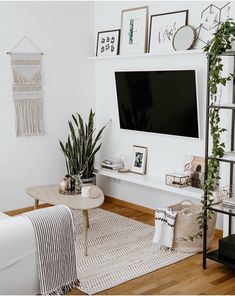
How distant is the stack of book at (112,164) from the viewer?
508 cm

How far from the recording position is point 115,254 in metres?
3.82

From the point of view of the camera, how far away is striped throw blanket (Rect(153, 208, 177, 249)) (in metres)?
3.82

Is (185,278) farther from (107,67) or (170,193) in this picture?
(107,67)

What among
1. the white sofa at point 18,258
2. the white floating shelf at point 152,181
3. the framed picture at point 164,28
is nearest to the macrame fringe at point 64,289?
the white sofa at point 18,258

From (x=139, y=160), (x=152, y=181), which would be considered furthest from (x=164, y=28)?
(x=152, y=181)

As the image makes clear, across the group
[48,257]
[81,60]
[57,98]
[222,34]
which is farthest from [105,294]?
[81,60]

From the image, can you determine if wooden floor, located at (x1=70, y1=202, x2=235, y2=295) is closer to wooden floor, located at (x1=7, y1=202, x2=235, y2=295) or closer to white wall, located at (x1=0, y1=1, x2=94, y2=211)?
wooden floor, located at (x1=7, y1=202, x2=235, y2=295)

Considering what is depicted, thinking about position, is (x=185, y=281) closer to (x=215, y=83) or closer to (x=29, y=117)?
(x=215, y=83)

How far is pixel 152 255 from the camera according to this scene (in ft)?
12.4

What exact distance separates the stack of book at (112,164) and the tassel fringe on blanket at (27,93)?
80 cm

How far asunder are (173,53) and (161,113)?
1.95ft

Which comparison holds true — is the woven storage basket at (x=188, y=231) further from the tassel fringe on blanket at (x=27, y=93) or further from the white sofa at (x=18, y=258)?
the tassel fringe on blanket at (x=27, y=93)

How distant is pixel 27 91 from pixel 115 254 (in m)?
2.05

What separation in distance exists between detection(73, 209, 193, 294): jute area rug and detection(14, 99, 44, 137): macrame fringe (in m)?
1.07
